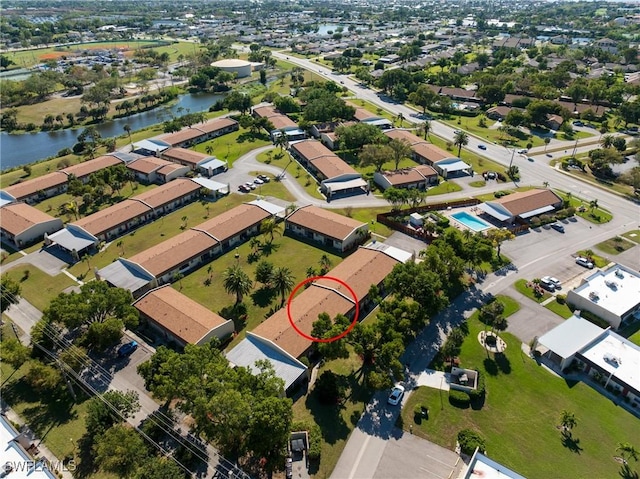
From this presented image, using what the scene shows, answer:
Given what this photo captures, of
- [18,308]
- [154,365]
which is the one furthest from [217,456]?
[18,308]

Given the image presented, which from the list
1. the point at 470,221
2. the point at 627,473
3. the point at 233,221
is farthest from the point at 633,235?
the point at 233,221

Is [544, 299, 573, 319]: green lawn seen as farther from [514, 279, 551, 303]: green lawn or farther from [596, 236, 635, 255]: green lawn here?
[596, 236, 635, 255]: green lawn

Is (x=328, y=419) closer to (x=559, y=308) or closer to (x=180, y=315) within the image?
(x=180, y=315)

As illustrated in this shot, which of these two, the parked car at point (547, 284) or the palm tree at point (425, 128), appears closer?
the parked car at point (547, 284)

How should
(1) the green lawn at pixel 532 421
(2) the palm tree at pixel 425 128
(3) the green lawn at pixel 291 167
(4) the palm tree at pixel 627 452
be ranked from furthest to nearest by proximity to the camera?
1. (2) the palm tree at pixel 425 128
2. (3) the green lawn at pixel 291 167
3. (1) the green lawn at pixel 532 421
4. (4) the palm tree at pixel 627 452

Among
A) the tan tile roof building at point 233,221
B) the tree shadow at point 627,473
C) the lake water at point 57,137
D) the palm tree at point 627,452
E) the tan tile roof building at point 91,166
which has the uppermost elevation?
Answer: the palm tree at point 627,452

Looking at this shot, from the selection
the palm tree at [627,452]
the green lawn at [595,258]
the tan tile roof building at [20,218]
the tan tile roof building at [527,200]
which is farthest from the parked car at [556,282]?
the tan tile roof building at [20,218]

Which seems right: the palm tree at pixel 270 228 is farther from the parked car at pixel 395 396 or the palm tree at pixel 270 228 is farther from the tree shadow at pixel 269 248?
the parked car at pixel 395 396
